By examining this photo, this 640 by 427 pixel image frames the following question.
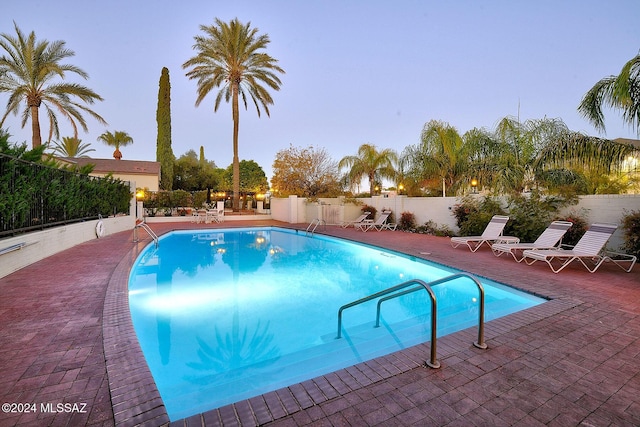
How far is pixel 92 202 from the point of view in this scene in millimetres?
11352

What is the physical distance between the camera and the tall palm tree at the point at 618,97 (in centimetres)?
675

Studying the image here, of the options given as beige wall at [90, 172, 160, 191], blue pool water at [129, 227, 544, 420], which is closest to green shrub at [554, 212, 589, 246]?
blue pool water at [129, 227, 544, 420]

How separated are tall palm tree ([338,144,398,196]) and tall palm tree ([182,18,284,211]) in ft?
26.9

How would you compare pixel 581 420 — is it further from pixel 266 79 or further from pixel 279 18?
pixel 266 79

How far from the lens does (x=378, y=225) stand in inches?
603

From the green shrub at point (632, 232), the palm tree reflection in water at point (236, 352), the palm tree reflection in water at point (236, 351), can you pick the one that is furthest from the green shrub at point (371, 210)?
the palm tree reflection in water at point (236, 352)

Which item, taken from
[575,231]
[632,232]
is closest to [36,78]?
[575,231]

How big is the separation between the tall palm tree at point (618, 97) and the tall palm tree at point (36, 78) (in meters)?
20.1

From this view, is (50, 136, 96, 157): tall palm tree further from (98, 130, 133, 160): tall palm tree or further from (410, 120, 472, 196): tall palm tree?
(410, 120, 472, 196): tall palm tree

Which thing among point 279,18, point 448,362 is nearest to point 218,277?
point 448,362

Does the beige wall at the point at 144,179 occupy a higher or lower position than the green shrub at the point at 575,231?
higher

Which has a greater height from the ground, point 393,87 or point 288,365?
point 393,87

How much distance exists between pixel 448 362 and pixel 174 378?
290 centimetres

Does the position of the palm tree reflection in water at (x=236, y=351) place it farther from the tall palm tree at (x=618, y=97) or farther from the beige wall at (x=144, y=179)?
the beige wall at (x=144, y=179)
